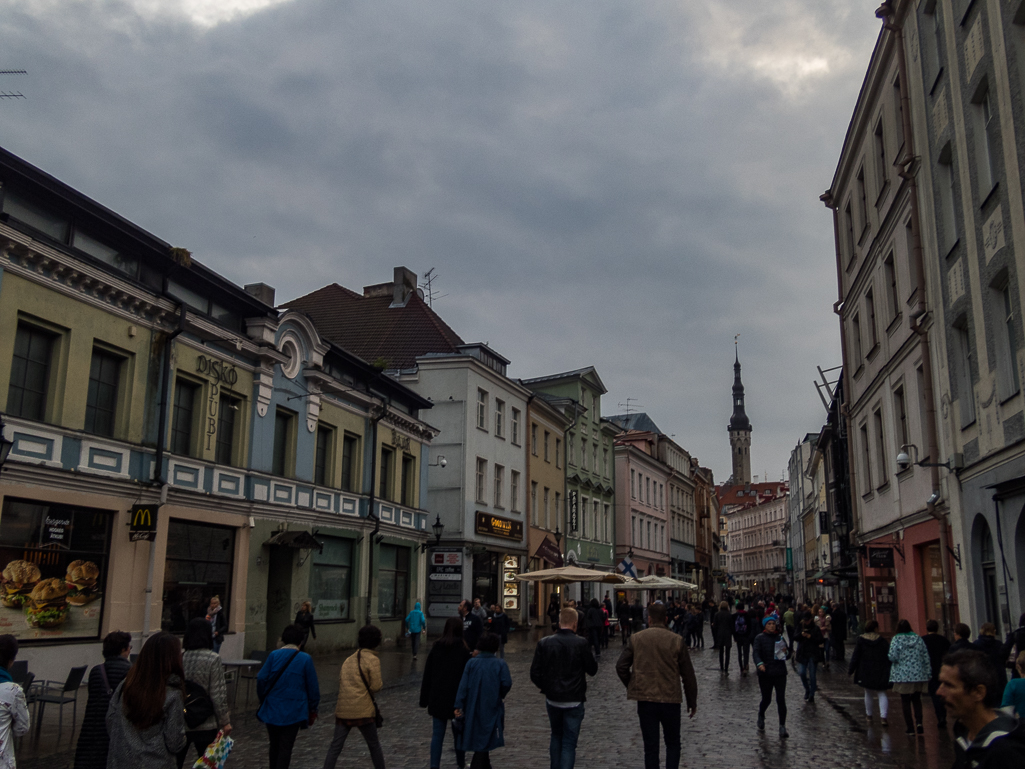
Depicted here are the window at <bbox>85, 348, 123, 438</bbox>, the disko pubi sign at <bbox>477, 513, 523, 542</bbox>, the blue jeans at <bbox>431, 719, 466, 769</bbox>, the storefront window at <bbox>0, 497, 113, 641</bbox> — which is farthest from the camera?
the disko pubi sign at <bbox>477, 513, 523, 542</bbox>

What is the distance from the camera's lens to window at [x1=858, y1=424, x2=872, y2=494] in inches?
1000

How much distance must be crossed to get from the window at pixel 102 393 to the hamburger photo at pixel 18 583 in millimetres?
2624

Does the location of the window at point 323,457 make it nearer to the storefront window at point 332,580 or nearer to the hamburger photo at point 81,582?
the storefront window at point 332,580

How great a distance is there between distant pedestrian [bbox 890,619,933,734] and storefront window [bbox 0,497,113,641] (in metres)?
13.3

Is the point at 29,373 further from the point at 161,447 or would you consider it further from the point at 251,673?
the point at 251,673

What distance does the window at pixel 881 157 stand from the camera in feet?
71.2

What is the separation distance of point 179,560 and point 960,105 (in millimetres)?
17223

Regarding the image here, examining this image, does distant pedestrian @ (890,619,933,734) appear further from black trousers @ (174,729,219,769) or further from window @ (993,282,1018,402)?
black trousers @ (174,729,219,769)

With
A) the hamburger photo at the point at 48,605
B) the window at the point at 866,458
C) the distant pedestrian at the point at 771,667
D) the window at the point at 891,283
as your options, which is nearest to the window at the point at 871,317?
the window at the point at 891,283

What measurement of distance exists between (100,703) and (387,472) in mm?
22822

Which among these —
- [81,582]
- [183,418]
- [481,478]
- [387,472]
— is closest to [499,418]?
[481,478]

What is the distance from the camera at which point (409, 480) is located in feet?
103

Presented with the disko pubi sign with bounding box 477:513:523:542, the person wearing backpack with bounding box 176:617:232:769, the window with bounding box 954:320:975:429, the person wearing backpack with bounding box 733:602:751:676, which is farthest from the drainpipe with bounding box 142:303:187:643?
the disko pubi sign with bounding box 477:513:523:542

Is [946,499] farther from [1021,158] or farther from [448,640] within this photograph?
[448,640]
